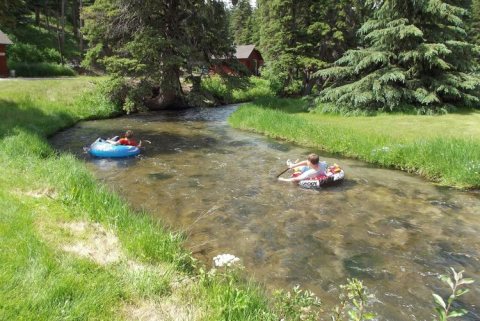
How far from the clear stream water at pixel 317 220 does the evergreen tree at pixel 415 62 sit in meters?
8.45

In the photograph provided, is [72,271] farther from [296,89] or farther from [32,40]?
[32,40]

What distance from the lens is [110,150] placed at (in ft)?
52.6

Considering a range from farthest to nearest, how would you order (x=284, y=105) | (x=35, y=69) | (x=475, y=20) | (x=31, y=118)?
(x=475, y=20)
(x=35, y=69)
(x=284, y=105)
(x=31, y=118)

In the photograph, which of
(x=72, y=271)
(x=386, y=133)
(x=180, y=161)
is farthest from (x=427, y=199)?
(x=72, y=271)

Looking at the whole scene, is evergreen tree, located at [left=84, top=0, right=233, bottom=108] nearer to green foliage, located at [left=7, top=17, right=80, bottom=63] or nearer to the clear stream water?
the clear stream water

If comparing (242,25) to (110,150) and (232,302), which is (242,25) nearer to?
(110,150)

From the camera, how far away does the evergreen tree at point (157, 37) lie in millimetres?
26891

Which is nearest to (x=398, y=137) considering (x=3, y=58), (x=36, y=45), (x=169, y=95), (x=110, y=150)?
(x=110, y=150)

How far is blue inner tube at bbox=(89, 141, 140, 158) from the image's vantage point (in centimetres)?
1603

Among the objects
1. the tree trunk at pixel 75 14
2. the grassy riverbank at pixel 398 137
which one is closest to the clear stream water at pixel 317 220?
the grassy riverbank at pixel 398 137

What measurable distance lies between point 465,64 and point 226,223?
2084cm

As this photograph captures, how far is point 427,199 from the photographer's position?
1189 centimetres

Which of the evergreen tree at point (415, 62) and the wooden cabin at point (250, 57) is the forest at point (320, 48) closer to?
the evergreen tree at point (415, 62)

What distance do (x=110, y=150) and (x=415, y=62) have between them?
17.2 meters
